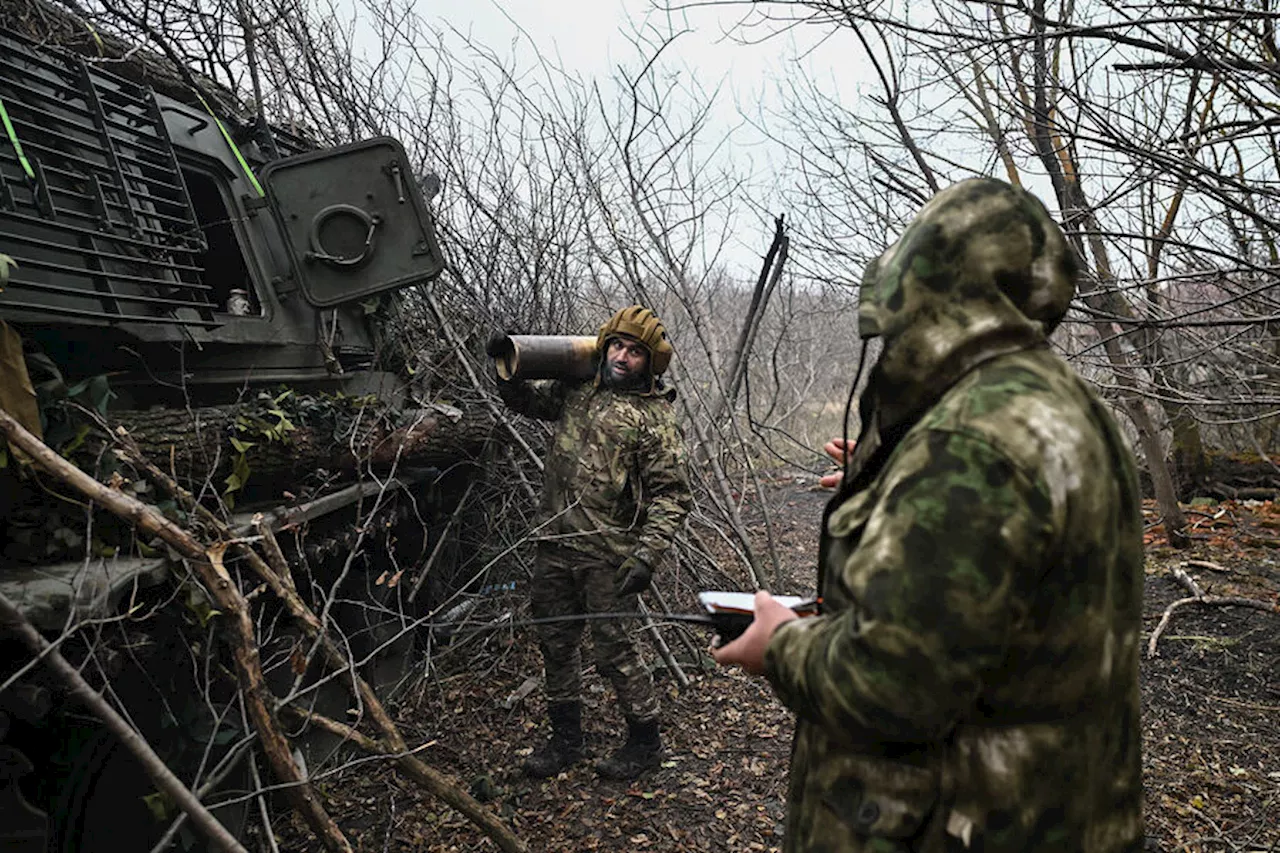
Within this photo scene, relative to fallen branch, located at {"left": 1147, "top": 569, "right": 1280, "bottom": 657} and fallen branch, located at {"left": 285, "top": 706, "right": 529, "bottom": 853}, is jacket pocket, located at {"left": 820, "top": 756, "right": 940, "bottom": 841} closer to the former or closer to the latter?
fallen branch, located at {"left": 285, "top": 706, "right": 529, "bottom": 853}

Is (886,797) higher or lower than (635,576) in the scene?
higher

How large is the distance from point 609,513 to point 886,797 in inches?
113

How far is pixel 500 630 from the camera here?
210 inches

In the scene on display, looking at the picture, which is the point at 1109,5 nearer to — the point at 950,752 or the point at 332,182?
the point at 950,752

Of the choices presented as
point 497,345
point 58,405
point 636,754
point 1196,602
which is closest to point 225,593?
point 58,405

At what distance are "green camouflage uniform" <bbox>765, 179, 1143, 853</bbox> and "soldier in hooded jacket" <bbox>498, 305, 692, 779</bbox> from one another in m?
2.65

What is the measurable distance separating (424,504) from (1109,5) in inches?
171

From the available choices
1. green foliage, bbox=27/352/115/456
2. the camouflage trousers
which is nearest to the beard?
the camouflage trousers

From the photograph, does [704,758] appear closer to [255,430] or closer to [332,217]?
[255,430]

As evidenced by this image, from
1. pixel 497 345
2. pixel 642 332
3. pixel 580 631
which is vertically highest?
pixel 497 345

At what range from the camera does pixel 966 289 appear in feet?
4.28

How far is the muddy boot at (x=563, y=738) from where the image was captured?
4152mm

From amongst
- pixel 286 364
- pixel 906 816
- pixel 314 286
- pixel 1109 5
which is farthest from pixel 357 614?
pixel 1109 5

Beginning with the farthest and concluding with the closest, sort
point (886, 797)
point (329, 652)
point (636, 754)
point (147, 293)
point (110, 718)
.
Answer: point (636, 754) → point (147, 293) → point (329, 652) → point (110, 718) → point (886, 797)
